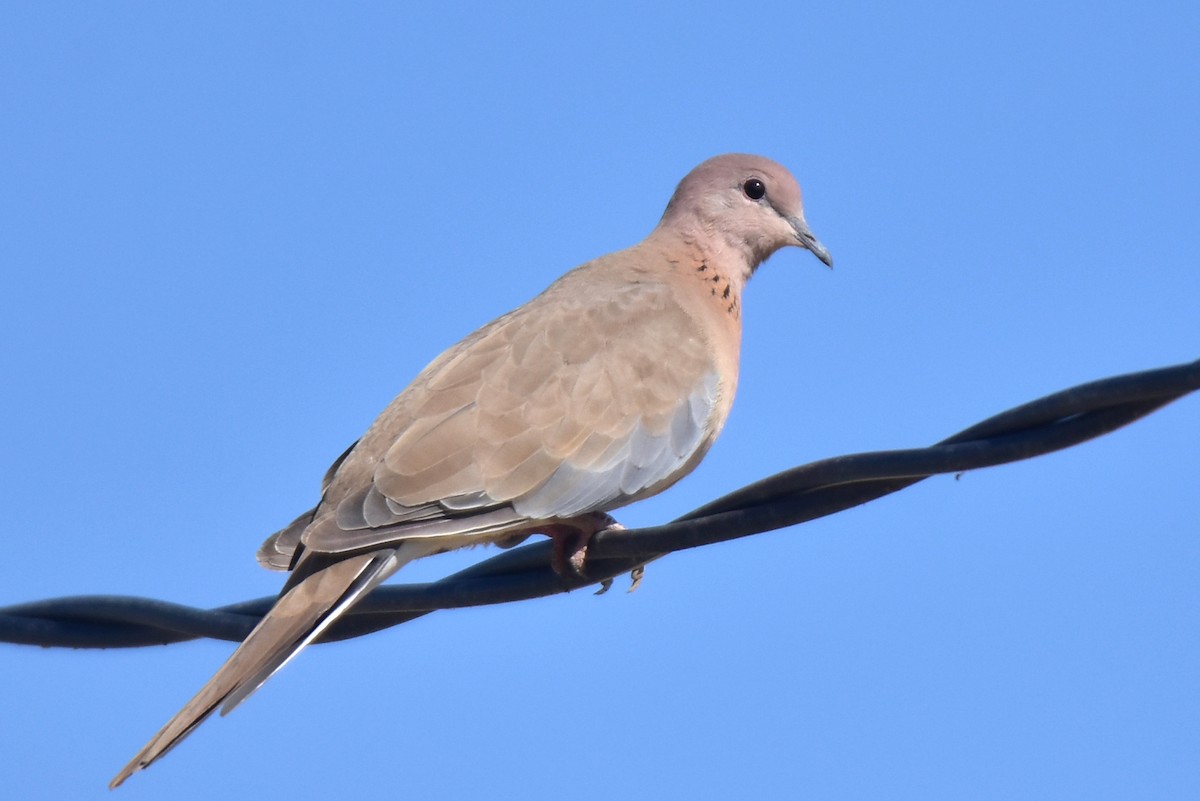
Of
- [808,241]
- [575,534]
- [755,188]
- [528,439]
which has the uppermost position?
[755,188]

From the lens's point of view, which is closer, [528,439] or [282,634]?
[282,634]

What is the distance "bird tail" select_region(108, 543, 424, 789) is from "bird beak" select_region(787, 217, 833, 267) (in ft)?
8.36

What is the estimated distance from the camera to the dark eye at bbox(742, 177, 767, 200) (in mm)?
6145

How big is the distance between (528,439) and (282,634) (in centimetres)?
110

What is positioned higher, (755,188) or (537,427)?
Answer: (755,188)

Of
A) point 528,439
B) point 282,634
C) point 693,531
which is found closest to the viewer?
point 693,531

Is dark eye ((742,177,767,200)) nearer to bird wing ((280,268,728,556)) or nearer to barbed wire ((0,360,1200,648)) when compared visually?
bird wing ((280,268,728,556))

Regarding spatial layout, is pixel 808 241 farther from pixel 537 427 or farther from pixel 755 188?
pixel 537 427

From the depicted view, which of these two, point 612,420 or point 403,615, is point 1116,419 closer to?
point 403,615

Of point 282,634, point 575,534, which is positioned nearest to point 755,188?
point 575,534

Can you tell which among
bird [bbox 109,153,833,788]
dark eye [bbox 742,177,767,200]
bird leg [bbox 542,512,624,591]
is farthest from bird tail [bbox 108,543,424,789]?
dark eye [bbox 742,177,767,200]

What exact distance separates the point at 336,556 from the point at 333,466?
0.82m

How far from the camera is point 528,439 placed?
4.58m

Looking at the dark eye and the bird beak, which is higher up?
the dark eye
